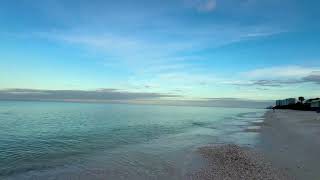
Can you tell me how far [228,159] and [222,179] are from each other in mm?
5461

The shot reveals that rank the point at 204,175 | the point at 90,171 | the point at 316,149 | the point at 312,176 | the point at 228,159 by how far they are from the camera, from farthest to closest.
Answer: the point at 316,149
the point at 228,159
the point at 90,171
the point at 204,175
the point at 312,176

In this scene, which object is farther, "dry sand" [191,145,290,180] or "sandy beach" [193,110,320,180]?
"sandy beach" [193,110,320,180]

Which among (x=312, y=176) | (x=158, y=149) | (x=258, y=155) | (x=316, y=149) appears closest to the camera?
(x=312, y=176)

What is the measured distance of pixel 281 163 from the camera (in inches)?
664

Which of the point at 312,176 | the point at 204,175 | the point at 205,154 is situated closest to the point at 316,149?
the point at 205,154

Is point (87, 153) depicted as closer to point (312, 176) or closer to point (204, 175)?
point (204, 175)

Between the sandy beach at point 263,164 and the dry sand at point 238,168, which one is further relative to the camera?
the sandy beach at point 263,164

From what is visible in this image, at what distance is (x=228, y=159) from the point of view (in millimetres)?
18750

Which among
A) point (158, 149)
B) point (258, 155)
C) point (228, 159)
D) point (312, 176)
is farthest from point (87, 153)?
point (312, 176)

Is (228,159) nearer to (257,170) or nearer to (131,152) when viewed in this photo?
(257,170)

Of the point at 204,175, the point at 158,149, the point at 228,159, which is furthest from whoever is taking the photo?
the point at 158,149

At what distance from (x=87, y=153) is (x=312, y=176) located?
15.2m

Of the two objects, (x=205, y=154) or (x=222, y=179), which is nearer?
(x=222, y=179)

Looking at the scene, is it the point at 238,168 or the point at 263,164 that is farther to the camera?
the point at 263,164
